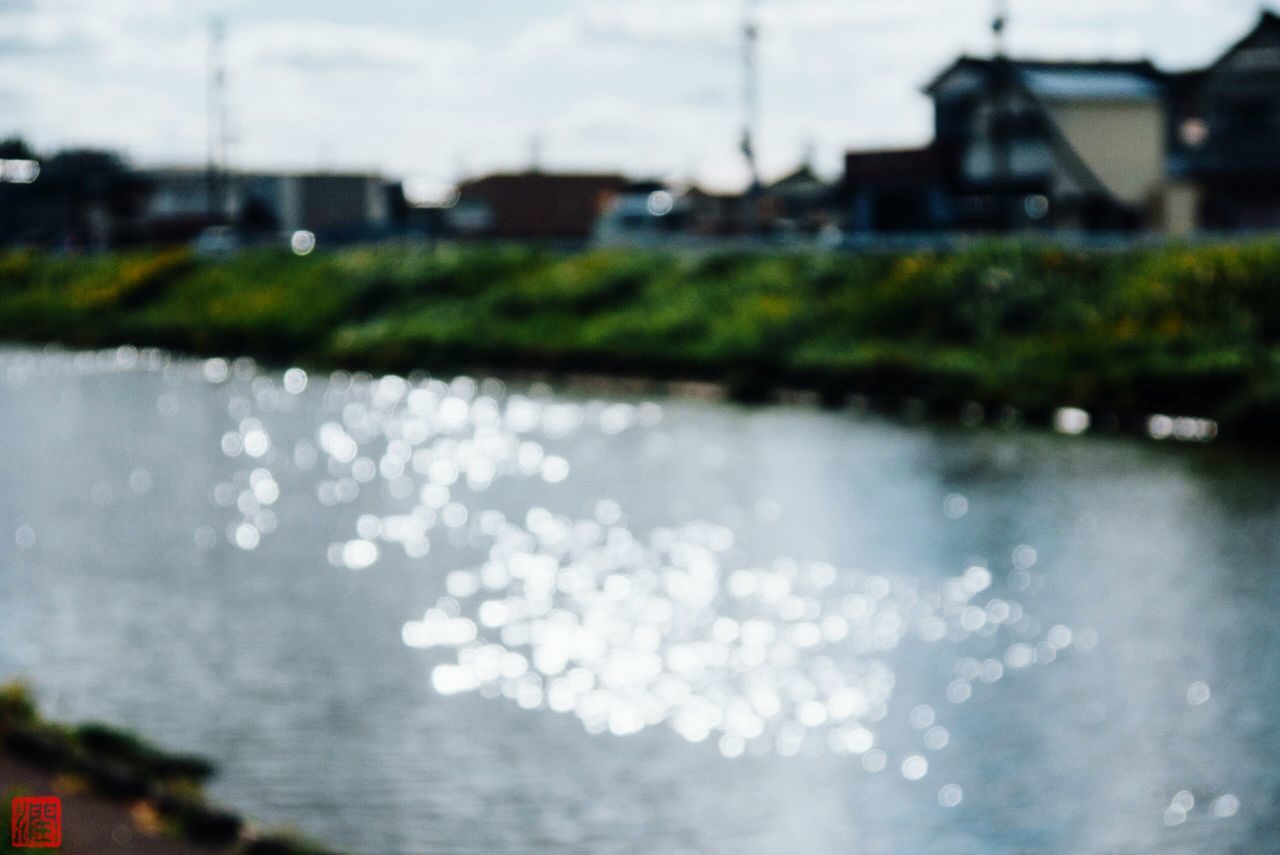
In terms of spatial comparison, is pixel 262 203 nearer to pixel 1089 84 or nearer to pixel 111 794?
pixel 1089 84

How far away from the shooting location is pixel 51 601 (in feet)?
52.6

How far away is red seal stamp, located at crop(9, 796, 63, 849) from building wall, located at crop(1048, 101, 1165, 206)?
53301 millimetres

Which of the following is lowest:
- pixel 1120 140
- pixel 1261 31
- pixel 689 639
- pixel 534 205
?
pixel 689 639

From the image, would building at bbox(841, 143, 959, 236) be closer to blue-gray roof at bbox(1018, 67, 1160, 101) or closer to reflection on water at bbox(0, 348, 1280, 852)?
blue-gray roof at bbox(1018, 67, 1160, 101)

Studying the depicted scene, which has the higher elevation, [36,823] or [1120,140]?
[1120,140]

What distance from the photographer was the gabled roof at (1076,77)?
57.2 metres

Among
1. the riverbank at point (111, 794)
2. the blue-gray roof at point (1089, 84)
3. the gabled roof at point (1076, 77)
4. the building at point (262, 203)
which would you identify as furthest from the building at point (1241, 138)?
the building at point (262, 203)

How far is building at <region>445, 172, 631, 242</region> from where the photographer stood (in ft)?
302

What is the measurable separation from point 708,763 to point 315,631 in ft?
16.2

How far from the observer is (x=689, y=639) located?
615 inches

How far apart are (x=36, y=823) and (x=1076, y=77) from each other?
56129 millimetres

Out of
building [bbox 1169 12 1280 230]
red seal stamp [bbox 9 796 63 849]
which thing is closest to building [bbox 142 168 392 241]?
building [bbox 1169 12 1280 230]

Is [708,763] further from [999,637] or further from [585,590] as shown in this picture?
[585,590]

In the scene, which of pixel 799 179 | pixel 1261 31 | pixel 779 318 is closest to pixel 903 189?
pixel 1261 31
